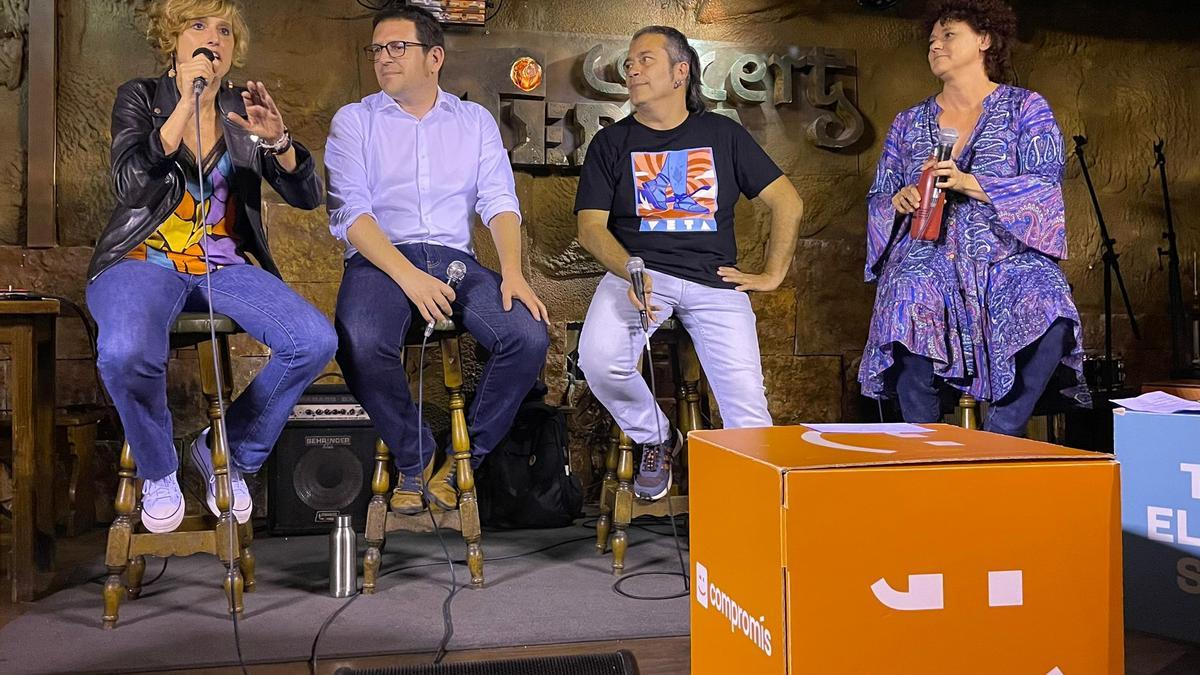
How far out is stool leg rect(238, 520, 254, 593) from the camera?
232 centimetres

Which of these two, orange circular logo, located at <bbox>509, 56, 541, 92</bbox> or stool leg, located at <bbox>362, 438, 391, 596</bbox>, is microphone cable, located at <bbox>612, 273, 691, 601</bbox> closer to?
stool leg, located at <bbox>362, 438, 391, 596</bbox>

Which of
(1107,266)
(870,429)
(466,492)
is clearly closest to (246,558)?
(466,492)

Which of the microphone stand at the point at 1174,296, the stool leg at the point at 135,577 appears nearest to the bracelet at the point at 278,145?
the stool leg at the point at 135,577

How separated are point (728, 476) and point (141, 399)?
155cm

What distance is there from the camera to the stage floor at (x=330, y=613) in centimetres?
188

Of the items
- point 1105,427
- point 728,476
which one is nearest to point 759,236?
point 1105,427

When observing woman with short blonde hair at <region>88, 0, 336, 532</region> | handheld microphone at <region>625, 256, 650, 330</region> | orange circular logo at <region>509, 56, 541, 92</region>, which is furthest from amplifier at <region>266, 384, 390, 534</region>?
orange circular logo at <region>509, 56, 541, 92</region>

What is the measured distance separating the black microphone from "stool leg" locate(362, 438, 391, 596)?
93cm

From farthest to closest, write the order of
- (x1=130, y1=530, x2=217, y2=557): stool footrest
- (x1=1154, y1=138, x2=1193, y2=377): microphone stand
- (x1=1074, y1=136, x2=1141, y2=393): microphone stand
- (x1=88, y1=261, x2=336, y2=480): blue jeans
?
(x1=1154, y1=138, x2=1193, y2=377): microphone stand < (x1=1074, y1=136, x2=1141, y2=393): microphone stand < (x1=130, y1=530, x2=217, y2=557): stool footrest < (x1=88, y1=261, x2=336, y2=480): blue jeans

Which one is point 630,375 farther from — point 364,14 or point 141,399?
point 364,14

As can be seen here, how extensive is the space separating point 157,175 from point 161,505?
30.0 inches

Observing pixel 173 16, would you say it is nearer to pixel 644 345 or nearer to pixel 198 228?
pixel 198 228

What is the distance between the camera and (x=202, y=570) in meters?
2.63

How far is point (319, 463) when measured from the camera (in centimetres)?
305
